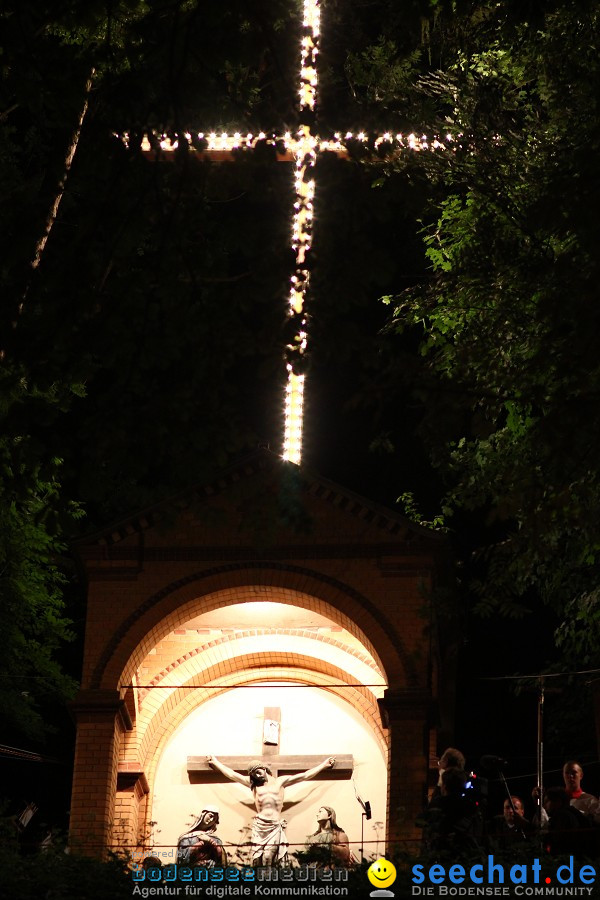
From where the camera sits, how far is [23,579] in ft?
68.6

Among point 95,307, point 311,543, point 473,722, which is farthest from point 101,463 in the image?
point 473,722

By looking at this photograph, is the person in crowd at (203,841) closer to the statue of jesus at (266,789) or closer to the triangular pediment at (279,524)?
the statue of jesus at (266,789)

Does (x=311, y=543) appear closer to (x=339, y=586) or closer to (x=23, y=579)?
(x=339, y=586)

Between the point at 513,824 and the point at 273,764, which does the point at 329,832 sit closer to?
the point at 273,764

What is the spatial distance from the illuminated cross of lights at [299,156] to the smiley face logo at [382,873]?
3.77 metres

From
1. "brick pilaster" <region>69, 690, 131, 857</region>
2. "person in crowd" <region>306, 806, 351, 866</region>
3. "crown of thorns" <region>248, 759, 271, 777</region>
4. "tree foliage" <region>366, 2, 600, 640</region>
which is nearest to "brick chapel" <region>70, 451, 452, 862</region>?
"brick pilaster" <region>69, 690, 131, 857</region>

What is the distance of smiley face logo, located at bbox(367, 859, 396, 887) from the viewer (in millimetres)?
9711

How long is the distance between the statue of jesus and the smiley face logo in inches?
334

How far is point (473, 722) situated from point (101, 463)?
1862 centimetres

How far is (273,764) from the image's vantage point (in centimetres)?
1870

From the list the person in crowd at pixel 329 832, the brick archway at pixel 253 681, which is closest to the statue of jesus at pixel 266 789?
the person in crowd at pixel 329 832

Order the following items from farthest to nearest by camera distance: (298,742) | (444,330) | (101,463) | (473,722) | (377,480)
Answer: (377,480), (473,722), (298,742), (444,330), (101,463)

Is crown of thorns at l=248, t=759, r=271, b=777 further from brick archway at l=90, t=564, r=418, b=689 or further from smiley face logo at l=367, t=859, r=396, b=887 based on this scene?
smiley face logo at l=367, t=859, r=396, b=887

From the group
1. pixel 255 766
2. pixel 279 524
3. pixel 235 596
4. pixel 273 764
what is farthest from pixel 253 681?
pixel 279 524
